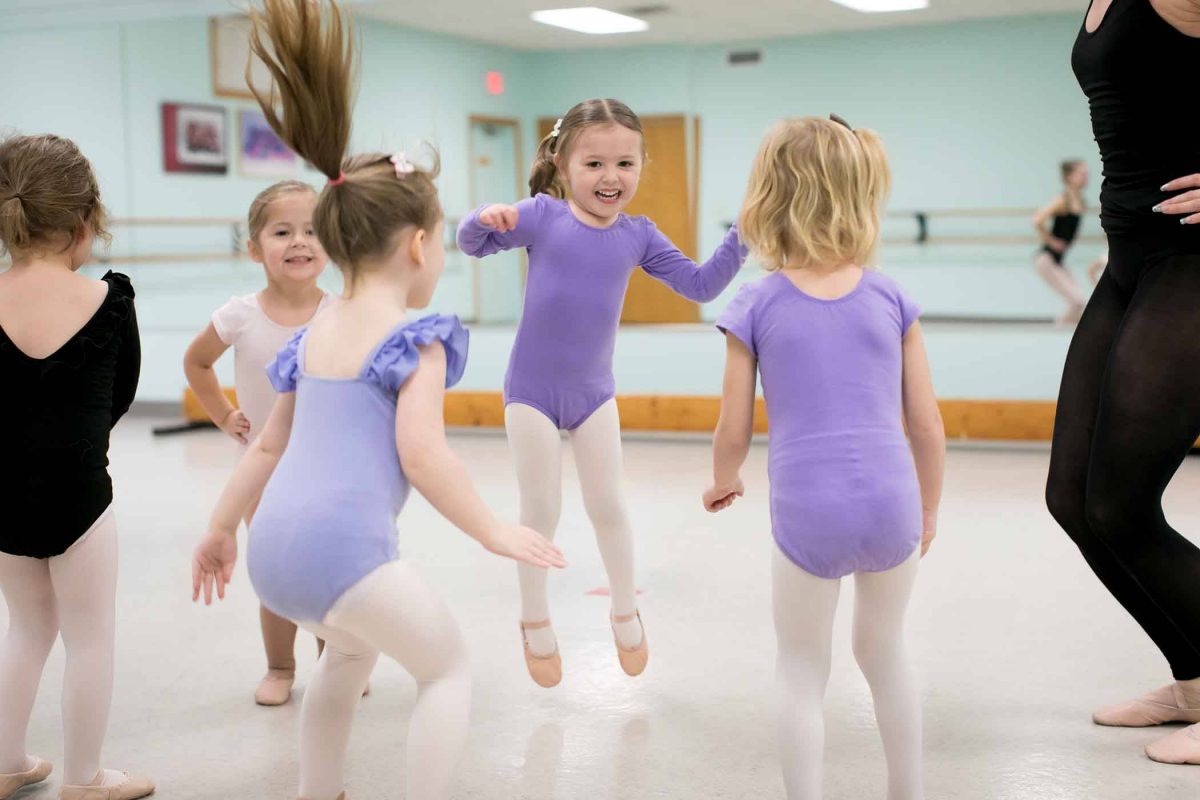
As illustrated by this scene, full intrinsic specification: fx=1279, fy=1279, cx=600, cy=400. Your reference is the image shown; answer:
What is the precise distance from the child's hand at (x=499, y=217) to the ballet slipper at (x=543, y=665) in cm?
91

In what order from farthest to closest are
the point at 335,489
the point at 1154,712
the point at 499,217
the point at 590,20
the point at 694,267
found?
the point at 590,20, the point at 694,267, the point at 499,217, the point at 1154,712, the point at 335,489

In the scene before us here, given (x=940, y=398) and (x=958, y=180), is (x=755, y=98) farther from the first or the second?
(x=940, y=398)

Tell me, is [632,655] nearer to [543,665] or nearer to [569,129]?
[543,665]

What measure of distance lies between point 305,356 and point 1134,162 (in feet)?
5.18

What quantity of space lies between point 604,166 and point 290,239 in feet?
2.39

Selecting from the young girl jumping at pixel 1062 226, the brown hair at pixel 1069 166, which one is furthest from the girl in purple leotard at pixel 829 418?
the brown hair at pixel 1069 166

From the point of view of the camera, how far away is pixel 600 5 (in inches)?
313

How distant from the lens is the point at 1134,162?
242 cm

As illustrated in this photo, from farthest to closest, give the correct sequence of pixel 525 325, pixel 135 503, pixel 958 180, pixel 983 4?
pixel 958 180 < pixel 983 4 < pixel 135 503 < pixel 525 325

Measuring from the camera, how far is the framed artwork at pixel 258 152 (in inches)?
345

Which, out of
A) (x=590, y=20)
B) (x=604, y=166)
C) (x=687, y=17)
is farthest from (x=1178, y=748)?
(x=590, y=20)

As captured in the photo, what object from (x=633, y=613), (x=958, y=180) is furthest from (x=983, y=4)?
(x=633, y=613)

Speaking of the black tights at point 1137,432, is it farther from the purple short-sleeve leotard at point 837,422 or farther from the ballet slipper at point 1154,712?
the purple short-sleeve leotard at point 837,422

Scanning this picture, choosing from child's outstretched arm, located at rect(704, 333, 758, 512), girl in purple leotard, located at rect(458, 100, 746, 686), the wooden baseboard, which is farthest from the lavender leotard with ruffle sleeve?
the wooden baseboard
